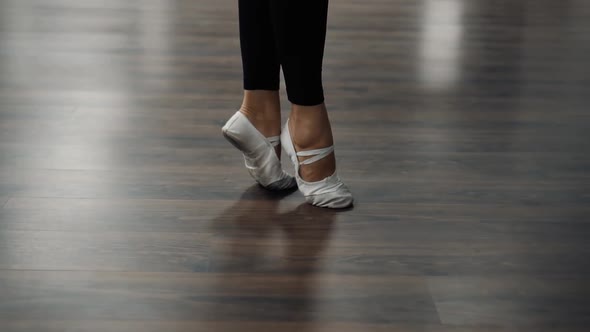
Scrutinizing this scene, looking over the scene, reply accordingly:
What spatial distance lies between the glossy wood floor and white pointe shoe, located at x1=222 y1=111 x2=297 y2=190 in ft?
0.10

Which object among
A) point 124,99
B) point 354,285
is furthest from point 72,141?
point 354,285

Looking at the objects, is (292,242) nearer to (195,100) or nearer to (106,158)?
(106,158)

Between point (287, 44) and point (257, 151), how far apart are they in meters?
0.23

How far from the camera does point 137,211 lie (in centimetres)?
146

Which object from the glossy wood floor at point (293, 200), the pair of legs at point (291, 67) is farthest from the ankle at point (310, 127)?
the glossy wood floor at point (293, 200)

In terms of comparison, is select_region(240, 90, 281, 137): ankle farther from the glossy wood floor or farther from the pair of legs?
the glossy wood floor

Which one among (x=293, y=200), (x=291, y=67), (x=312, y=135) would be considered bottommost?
(x=293, y=200)

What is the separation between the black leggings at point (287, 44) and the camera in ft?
4.52

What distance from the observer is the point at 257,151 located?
155 cm

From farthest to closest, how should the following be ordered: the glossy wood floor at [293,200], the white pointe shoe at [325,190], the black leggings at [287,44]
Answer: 1. the white pointe shoe at [325,190]
2. the black leggings at [287,44]
3. the glossy wood floor at [293,200]

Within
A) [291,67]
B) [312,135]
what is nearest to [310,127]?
[312,135]

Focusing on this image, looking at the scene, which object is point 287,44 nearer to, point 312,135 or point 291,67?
point 291,67

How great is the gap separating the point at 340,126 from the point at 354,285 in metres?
0.76

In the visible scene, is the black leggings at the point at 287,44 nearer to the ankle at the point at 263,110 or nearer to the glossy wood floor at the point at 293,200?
the ankle at the point at 263,110
